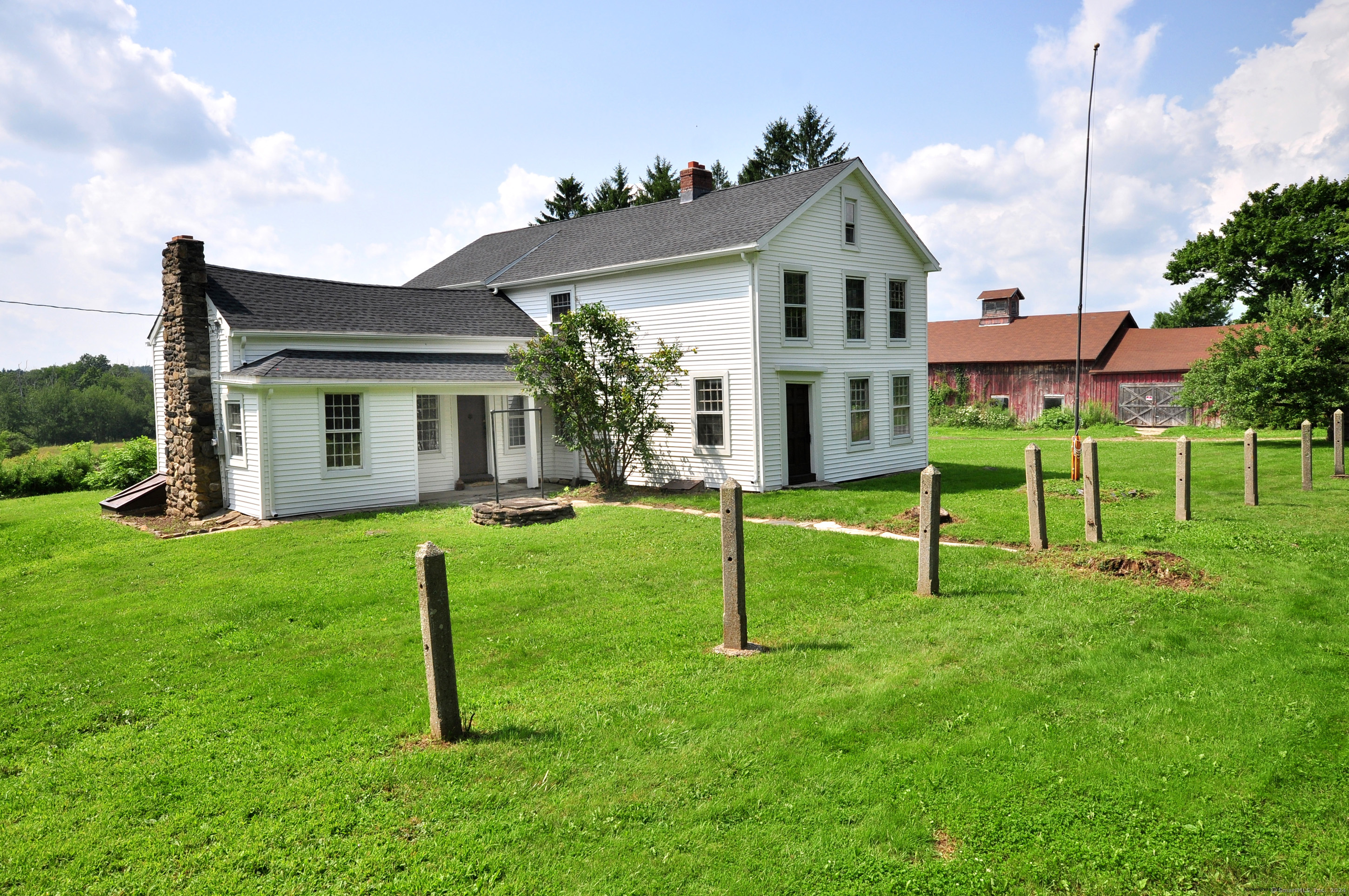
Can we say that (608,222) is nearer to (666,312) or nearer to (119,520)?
(666,312)

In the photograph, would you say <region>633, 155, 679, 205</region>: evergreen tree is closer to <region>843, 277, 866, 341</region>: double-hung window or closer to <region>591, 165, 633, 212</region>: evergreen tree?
<region>591, 165, 633, 212</region>: evergreen tree

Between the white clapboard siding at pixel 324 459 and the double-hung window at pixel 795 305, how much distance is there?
8.36m

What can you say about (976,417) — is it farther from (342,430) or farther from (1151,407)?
(342,430)

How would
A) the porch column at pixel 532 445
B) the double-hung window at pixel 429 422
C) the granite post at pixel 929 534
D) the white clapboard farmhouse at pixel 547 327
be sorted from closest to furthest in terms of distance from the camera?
the granite post at pixel 929 534
the white clapboard farmhouse at pixel 547 327
the double-hung window at pixel 429 422
the porch column at pixel 532 445

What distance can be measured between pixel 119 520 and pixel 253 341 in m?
4.81

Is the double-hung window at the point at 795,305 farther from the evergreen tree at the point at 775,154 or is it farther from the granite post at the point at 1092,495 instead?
the evergreen tree at the point at 775,154

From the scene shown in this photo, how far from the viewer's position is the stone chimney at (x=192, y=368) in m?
16.7

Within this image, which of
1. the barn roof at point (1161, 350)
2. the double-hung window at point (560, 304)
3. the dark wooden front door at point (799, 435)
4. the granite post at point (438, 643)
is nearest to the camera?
the granite post at point (438, 643)

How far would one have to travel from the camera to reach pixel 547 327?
21812 mm

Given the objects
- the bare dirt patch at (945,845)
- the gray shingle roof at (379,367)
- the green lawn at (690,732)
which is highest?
the gray shingle roof at (379,367)

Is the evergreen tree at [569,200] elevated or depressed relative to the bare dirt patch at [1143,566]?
elevated

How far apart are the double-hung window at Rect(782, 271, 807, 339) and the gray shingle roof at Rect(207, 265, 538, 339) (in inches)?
271

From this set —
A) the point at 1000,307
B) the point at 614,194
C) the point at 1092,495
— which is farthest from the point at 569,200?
the point at 1092,495

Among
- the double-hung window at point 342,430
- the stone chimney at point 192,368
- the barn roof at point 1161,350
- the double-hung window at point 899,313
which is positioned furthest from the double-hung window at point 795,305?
the barn roof at point 1161,350
